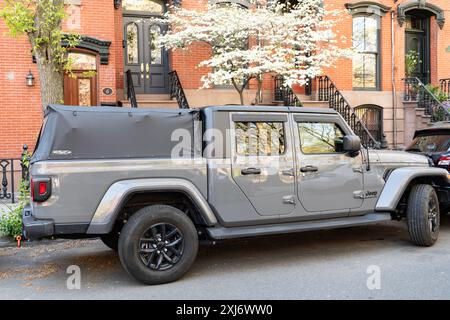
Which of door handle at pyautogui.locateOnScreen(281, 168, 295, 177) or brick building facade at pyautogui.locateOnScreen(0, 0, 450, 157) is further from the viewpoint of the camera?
brick building facade at pyautogui.locateOnScreen(0, 0, 450, 157)

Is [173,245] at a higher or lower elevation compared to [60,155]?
lower

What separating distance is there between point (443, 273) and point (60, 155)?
443cm

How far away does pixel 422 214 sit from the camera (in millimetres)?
6328

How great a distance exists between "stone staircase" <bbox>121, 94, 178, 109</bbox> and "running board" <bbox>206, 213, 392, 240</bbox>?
7.64 metres

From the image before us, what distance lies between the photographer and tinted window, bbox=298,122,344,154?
6.02 metres

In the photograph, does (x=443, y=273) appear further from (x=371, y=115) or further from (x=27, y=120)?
(x=371, y=115)

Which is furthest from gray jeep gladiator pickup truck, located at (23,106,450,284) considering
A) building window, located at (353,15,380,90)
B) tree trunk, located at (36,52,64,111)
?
building window, located at (353,15,380,90)

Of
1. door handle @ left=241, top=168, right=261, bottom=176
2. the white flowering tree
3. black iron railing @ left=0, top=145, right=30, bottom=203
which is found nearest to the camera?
door handle @ left=241, top=168, right=261, bottom=176

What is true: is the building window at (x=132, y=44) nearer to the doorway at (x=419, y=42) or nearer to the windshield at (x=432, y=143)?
the windshield at (x=432, y=143)

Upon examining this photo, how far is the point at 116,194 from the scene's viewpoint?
4840 millimetres

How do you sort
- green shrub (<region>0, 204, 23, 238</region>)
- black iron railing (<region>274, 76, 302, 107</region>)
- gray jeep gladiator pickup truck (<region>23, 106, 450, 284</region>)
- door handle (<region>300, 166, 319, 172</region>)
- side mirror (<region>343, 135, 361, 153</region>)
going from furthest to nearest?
black iron railing (<region>274, 76, 302, 107</region>), green shrub (<region>0, 204, 23, 238</region>), side mirror (<region>343, 135, 361, 153</region>), door handle (<region>300, 166, 319, 172</region>), gray jeep gladiator pickup truck (<region>23, 106, 450, 284</region>)

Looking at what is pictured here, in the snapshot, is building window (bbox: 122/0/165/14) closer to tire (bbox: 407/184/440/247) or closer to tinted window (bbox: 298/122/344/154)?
tinted window (bbox: 298/122/344/154)

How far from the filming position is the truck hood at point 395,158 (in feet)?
21.0
